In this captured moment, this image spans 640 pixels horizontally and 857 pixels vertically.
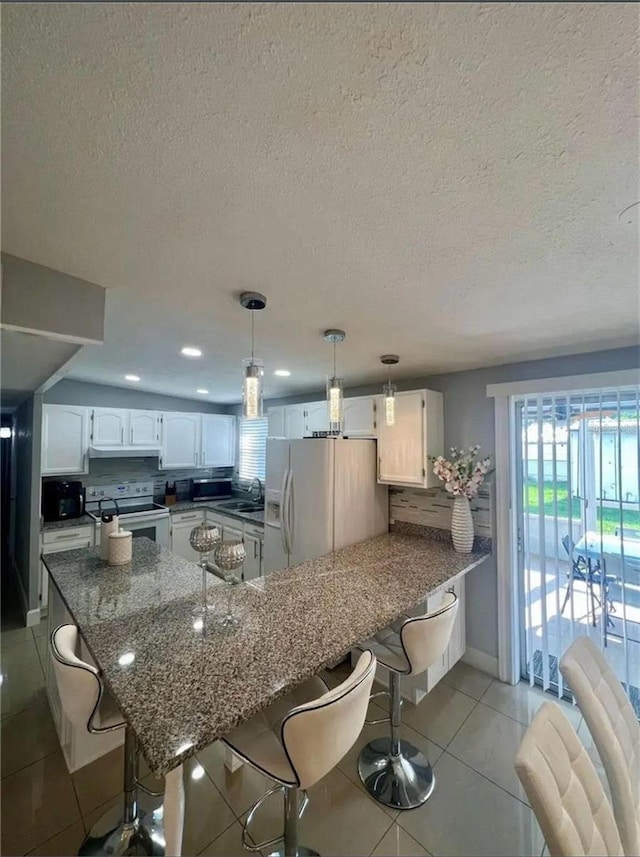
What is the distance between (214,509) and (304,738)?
11.7 ft

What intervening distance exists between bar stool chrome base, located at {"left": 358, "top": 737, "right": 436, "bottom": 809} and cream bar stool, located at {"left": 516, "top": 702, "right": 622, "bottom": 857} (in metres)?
0.96

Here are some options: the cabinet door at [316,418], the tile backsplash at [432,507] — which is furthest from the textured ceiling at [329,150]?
the cabinet door at [316,418]

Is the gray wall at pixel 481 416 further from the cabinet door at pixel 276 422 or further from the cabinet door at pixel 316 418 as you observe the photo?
the cabinet door at pixel 276 422

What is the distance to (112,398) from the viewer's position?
4227mm

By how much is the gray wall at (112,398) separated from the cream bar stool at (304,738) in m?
4.00

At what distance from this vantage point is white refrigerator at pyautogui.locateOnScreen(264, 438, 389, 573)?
2689mm

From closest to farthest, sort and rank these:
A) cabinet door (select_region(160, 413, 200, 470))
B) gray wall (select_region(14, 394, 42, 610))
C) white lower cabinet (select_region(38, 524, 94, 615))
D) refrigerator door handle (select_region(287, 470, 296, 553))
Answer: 1. refrigerator door handle (select_region(287, 470, 296, 553))
2. gray wall (select_region(14, 394, 42, 610))
3. white lower cabinet (select_region(38, 524, 94, 615))
4. cabinet door (select_region(160, 413, 200, 470))

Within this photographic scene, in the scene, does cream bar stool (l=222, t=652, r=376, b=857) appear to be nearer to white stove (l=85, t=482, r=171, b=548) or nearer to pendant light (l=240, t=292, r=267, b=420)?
pendant light (l=240, t=292, r=267, b=420)

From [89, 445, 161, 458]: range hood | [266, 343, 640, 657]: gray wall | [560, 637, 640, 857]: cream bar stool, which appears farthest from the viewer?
[89, 445, 161, 458]: range hood

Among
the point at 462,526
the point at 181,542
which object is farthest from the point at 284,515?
the point at 181,542

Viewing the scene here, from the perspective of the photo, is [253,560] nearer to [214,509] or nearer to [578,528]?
[214,509]

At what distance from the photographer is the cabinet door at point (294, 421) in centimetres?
359

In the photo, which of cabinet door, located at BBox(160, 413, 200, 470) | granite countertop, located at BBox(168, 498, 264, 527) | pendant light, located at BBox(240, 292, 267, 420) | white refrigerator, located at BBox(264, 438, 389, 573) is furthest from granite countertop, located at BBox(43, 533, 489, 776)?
cabinet door, located at BBox(160, 413, 200, 470)

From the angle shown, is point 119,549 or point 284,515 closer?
point 119,549
